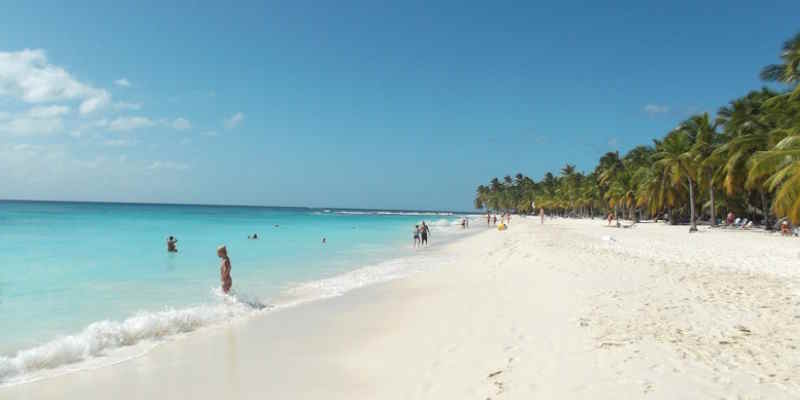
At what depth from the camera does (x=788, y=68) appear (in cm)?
2148

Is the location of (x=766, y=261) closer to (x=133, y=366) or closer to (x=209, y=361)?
(x=209, y=361)

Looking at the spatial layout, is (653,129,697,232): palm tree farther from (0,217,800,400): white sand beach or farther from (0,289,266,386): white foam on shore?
(0,289,266,386): white foam on shore

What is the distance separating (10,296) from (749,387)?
1343 cm

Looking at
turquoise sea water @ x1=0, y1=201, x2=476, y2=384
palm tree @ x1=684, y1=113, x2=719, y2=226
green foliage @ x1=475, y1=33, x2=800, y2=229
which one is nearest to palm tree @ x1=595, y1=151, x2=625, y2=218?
green foliage @ x1=475, y1=33, x2=800, y2=229

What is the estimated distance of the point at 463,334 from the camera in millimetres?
6316

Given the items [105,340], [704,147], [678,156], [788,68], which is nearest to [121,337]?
[105,340]

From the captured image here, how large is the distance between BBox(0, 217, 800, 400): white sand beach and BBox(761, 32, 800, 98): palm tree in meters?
17.7

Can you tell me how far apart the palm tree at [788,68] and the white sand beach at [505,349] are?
17.7 meters

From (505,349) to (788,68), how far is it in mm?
25106

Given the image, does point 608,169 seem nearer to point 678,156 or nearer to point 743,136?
point 678,156

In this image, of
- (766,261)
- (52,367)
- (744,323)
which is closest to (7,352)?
(52,367)

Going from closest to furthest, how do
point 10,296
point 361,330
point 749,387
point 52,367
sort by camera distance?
point 749,387 < point 52,367 < point 361,330 < point 10,296

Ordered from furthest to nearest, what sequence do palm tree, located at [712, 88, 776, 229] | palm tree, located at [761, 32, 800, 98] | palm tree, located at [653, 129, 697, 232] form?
1. palm tree, located at [653, 129, 697, 232]
2. palm tree, located at [712, 88, 776, 229]
3. palm tree, located at [761, 32, 800, 98]

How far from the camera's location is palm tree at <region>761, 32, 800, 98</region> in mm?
21117
